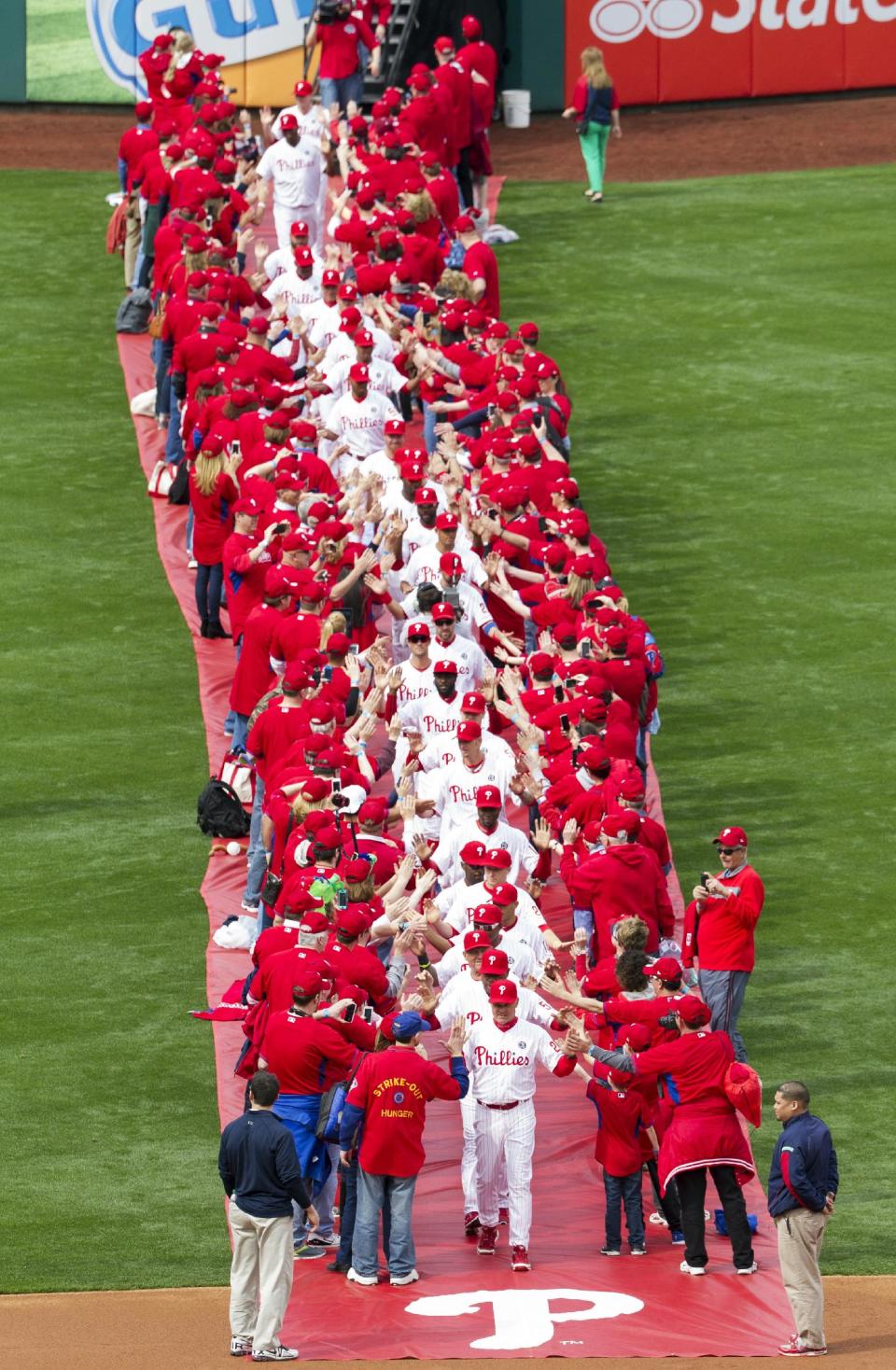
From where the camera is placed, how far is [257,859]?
17.1 metres

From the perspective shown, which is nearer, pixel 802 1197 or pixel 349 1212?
pixel 802 1197

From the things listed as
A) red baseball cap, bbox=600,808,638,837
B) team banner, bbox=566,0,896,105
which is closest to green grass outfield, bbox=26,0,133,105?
team banner, bbox=566,0,896,105

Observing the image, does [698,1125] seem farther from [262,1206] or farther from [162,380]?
[162,380]

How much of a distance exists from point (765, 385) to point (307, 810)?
1432 cm

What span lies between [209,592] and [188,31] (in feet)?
48.3

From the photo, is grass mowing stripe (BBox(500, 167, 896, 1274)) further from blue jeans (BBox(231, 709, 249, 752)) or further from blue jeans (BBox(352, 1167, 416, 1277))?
blue jeans (BBox(231, 709, 249, 752))

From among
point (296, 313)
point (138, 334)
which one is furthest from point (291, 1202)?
point (138, 334)

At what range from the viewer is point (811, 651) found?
866 inches

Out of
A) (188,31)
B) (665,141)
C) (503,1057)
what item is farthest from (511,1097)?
(665,141)

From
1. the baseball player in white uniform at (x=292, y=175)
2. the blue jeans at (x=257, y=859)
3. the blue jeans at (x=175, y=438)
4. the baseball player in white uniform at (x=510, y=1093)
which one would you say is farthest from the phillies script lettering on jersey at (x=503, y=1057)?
the baseball player in white uniform at (x=292, y=175)

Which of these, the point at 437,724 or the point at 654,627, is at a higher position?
the point at 437,724

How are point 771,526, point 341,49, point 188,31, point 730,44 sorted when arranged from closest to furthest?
point 771,526 < point 341,49 < point 188,31 < point 730,44

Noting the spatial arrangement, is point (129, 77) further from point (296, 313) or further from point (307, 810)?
point (307, 810)

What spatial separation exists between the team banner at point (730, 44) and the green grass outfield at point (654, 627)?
2.62 m
